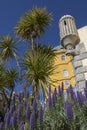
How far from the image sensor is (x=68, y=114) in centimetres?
335

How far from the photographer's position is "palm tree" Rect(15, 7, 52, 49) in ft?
31.8

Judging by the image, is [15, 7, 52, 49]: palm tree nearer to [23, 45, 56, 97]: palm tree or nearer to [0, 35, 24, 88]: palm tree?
[0, 35, 24, 88]: palm tree

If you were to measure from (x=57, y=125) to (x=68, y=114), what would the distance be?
375mm

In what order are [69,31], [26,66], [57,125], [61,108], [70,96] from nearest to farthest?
[57,125]
[61,108]
[70,96]
[26,66]
[69,31]

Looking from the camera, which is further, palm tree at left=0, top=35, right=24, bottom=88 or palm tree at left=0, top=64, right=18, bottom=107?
palm tree at left=0, top=35, right=24, bottom=88

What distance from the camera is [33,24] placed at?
982 centimetres

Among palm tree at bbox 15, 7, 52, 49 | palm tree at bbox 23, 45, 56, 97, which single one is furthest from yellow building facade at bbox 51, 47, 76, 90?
palm tree at bbox 23, 45, 56, 97

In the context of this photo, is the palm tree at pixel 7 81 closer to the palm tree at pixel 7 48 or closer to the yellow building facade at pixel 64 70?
the palm tree at pixel 7 48

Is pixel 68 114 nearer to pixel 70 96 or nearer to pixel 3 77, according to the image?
pixel 70 96

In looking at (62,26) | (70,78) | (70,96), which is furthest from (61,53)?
(70,96)

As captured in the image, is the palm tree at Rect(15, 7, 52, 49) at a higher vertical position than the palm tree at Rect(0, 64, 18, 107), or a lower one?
higher

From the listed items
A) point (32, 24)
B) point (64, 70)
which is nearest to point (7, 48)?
point (32, 24)

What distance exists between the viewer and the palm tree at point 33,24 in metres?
9.70

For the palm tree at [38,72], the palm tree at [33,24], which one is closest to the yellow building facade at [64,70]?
the palm tree at [33,24]
